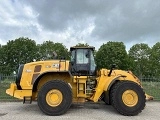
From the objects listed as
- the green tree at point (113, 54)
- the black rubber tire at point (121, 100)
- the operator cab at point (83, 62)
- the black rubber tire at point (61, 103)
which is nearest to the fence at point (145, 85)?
the black rubber tire at point (61, 103)

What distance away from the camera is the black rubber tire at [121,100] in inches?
402

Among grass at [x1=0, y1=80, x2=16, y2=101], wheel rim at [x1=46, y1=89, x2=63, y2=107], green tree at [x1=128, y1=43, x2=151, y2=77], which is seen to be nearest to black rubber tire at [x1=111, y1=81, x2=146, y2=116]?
wheel rim at [x1=46, y1=89, x2=63, y2=107]

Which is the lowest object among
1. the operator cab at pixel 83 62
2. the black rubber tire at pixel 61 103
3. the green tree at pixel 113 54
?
the black rubber tire at pixel 61 103

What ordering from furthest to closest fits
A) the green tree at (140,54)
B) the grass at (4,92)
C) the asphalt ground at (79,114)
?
the green tree at (140,54), the grass at (4,92), the asphalt ground at (79,114)

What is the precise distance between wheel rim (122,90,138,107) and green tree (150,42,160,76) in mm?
54243

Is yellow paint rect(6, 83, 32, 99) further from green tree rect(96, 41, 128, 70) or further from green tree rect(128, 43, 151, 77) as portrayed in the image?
green tree rect(128, 43, 151, 77)

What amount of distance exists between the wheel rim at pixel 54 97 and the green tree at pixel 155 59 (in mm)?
55266

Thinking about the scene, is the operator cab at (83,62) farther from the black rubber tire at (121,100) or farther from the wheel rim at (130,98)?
the wheel rim at (130,98)

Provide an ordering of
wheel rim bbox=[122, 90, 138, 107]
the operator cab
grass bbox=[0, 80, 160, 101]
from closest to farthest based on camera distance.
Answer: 1. wheel rim bbox=[122, 90, 138, 107]
2. the operator cab
3. grass bbox=[0, 80, 160, 101]

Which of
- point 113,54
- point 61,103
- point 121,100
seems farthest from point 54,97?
point 113,54

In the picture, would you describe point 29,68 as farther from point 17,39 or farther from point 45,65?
point 17,39

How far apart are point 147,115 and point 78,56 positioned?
11.6ft

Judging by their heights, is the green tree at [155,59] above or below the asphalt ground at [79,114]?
above

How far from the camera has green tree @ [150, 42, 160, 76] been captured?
212 ft
